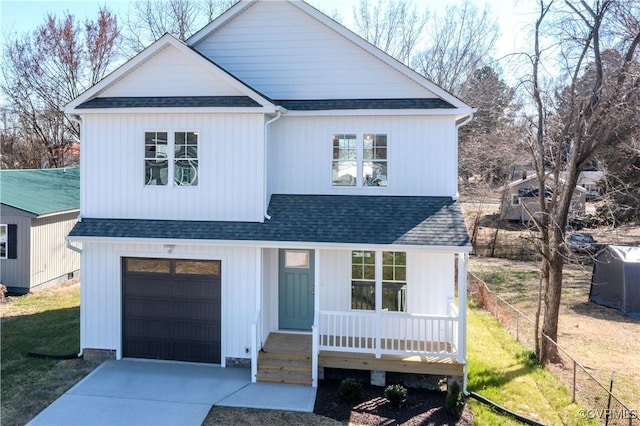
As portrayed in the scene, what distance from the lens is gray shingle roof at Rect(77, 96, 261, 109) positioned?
941cm

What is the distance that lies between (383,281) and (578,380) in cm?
457

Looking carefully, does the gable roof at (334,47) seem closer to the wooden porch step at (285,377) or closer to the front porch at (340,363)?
the front porch at (340,363)

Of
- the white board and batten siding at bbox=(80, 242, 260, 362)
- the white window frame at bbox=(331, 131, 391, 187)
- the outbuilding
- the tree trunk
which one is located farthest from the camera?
the outbuilding

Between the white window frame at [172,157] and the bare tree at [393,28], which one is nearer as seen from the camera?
the white window frame at [172,157]

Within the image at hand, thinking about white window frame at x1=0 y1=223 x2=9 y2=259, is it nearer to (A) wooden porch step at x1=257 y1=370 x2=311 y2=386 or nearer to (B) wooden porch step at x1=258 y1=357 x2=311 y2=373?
(B) wooden porch step at x1=258 y1=357 x2=311 y2=373

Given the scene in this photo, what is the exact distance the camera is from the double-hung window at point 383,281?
9789 mm

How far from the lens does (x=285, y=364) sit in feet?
29.4

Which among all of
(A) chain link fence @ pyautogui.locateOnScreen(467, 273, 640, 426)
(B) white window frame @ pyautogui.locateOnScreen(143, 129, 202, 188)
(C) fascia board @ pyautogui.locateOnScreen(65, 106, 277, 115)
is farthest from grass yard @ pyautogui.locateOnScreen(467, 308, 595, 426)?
(B) white window frame @ pyautogui.locateOnScreen(143, 129, 202, 188)

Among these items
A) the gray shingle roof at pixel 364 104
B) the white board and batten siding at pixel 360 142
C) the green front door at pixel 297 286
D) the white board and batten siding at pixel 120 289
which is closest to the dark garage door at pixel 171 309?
the white board and batten siding at pixel 120 289

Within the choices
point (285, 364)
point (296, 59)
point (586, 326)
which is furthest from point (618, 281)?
point (296, 59)

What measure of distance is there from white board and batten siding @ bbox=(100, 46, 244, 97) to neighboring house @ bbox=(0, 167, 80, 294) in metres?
8.15

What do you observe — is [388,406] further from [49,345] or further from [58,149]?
[58,149]

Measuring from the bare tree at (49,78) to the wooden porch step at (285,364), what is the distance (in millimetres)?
25382

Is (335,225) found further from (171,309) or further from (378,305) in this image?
(171,309)
